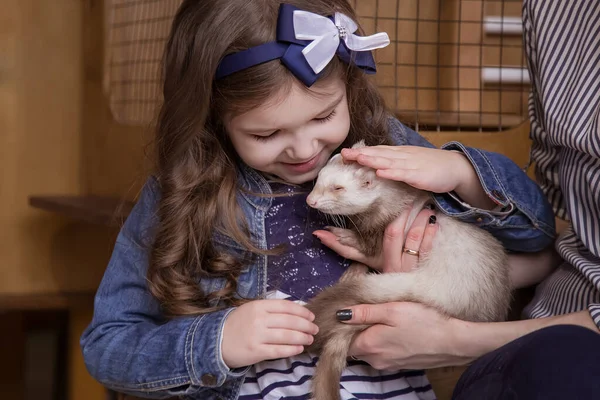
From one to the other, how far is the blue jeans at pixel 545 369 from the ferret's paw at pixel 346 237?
0.29 metres

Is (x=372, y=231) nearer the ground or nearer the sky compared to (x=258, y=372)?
nearer the sky

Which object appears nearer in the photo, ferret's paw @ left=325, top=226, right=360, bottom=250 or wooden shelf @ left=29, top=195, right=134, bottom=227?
ferret's paw @ left=325, top=226, right=360, bottom=250

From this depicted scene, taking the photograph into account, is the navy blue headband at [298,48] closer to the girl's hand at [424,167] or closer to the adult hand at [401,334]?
the girl's hand at [424,167]

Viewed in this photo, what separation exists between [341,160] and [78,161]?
1.23 meters

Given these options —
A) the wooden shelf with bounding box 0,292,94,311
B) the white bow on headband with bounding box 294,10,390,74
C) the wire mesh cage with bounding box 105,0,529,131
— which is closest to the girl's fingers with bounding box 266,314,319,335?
the white bow on headband with bounding box 294,10,390,74

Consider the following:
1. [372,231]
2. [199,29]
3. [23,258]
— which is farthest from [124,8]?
[372,231]

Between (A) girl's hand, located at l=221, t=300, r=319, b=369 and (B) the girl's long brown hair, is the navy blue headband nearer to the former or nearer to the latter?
(B) the girl's long brown hair

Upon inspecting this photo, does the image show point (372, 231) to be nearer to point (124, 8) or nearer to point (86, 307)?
point (124, 8)

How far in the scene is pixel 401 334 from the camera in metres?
1.03

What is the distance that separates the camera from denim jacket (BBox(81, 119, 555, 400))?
1.05 metres

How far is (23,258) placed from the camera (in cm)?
210

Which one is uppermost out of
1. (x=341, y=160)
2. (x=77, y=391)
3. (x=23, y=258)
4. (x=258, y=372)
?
(x=341, y=160)

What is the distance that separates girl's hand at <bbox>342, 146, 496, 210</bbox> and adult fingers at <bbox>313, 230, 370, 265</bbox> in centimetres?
13

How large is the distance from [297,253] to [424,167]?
0.73 feet
